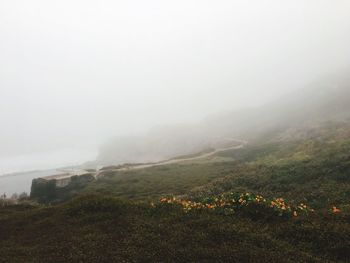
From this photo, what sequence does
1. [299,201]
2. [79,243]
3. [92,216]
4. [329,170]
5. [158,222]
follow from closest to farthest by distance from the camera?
[79,243] → [158,222] → [92,216] → [299,201] → [329,170]

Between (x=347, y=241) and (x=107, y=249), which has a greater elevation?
(x=107, y=249)

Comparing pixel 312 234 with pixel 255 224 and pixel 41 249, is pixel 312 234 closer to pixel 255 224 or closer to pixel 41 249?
pixel 255 224

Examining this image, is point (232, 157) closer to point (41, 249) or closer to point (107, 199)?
point (107, 199)

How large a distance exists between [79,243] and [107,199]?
6.88 metres

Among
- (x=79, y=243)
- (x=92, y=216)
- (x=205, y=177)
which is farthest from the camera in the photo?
(x=205, y=177)

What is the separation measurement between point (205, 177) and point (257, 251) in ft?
155

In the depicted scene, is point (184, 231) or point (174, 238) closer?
point (174, 238)

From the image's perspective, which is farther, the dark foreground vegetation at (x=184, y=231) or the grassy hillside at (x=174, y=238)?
the dark foreground vegetation at (x=184, y=231)

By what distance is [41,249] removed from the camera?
16.9 m

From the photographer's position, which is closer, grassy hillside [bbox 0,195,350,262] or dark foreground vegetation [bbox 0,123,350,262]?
grassy hillside [bbox 0,195,350,262]

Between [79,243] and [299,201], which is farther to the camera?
[299,201]

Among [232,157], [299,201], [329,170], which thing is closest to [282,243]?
[299,201]

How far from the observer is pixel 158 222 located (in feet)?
61.9

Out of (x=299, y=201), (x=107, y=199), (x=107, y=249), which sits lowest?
(x=299, y=201)
